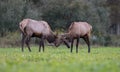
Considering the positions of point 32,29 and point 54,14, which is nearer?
point 32,29

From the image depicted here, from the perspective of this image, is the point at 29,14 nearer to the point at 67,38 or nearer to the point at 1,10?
the point at 1,10

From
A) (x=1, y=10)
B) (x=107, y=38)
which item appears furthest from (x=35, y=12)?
(x=107, y=38)

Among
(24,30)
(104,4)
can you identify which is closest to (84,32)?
(24,30)

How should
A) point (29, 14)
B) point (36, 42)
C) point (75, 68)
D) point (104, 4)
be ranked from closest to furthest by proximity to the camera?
point (75, 68)
point (36, 42)
point (29, 14)
point (104, 4)

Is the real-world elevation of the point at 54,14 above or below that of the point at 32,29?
below

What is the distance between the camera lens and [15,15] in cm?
4697

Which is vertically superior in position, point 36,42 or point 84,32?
point 84,32

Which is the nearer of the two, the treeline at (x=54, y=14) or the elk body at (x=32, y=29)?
the elk body at (x=32, y=29)

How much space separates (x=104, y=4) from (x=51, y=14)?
52.6 feet

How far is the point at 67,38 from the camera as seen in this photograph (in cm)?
2730

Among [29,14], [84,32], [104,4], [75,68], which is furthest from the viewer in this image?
[104,4]

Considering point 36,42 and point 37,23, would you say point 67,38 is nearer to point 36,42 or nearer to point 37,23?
point 37,23

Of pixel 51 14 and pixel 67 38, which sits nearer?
pixel 67 38

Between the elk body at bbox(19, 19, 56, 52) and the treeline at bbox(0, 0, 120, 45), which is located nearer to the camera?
the elk body at bbox(19, 19, 56, 52)
